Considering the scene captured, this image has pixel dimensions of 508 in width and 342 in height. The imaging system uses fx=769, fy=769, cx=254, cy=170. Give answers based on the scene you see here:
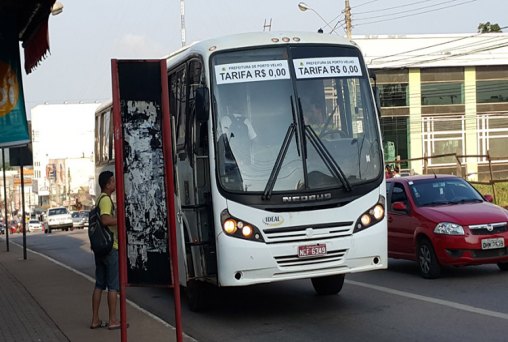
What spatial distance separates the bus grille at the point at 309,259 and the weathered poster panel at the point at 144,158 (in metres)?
2.78

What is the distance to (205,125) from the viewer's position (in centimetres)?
1005

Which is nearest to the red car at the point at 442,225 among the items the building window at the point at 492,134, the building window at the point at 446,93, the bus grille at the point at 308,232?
the bus grille at the point at 308,232

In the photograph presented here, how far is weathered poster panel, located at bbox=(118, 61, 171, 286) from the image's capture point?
7.01m

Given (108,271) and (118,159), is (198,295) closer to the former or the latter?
(108,271)

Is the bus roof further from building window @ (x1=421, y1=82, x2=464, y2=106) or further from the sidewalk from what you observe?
building window @ (x1=421, y1=82, x2=464, y2=106)

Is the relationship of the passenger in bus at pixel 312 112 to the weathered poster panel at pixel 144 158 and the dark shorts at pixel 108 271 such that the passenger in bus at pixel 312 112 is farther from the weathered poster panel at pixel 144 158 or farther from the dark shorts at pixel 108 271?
the weathered poster panel at pixel 144 158

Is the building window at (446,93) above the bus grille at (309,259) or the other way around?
above

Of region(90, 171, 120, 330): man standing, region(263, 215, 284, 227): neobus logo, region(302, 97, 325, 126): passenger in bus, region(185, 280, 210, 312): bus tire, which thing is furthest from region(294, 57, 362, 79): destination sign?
region(185, 280, 210, 312): bus tire

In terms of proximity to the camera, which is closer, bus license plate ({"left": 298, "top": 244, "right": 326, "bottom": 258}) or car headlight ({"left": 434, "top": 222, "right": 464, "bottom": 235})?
bus license plate ({"left": 298, "top": 244, "right": 326, "bottom": 258})

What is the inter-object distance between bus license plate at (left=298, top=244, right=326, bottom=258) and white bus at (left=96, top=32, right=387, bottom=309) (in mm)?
13

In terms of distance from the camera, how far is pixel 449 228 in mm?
12531

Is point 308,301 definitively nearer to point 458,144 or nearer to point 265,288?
point 265,288

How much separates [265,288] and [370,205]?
13.5ft

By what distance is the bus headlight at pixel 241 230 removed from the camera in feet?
31.6
